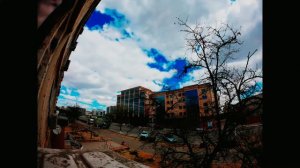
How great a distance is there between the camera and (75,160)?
1699mm

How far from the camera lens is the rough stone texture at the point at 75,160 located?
1.47 metres

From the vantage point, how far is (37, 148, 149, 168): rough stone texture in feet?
4.83

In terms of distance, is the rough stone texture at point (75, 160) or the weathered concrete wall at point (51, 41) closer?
the weathered concrete wall at point (51, 41)

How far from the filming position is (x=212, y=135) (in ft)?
34.1

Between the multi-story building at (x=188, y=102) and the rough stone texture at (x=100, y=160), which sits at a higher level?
the multi-story building at (x=188, y=102)

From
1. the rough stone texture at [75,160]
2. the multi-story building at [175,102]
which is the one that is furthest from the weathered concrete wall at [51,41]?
the multi-story building at [175,102]

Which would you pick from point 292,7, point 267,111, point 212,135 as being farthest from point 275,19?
point 212,135
